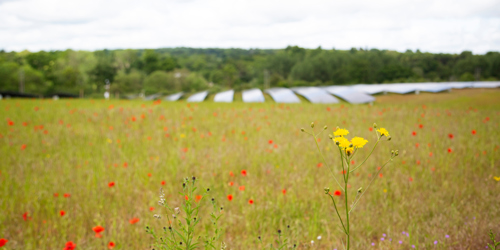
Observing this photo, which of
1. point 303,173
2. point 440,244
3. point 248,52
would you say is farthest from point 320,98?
point 248,52

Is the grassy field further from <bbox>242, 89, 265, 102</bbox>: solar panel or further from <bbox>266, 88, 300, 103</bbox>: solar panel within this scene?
<bbox>242, 89, 265, 102</bbox>: solar panel

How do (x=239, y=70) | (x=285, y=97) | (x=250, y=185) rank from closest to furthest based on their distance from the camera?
→ (x=250, y=185) → (x=285, y=97) → (x=239, y=70)

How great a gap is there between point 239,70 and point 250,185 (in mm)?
74413

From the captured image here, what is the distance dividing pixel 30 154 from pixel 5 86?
81.1m

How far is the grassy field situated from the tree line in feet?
96.4

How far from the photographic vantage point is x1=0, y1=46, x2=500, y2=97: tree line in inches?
1223

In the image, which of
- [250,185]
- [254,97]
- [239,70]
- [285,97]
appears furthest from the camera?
[239,70]

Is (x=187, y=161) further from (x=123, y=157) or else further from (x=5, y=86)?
(x=5, y=86)

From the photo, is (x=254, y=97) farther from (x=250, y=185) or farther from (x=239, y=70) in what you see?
(x=239, y=70)

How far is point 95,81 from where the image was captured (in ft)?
262

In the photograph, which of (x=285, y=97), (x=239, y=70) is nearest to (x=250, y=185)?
(x=285, y=97)

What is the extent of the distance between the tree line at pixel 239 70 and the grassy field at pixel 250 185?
2939cm

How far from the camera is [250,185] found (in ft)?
11.6

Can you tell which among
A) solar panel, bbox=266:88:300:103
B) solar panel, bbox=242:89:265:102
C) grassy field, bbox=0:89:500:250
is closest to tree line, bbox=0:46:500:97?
solar panel, bbox=266:88:300:103
